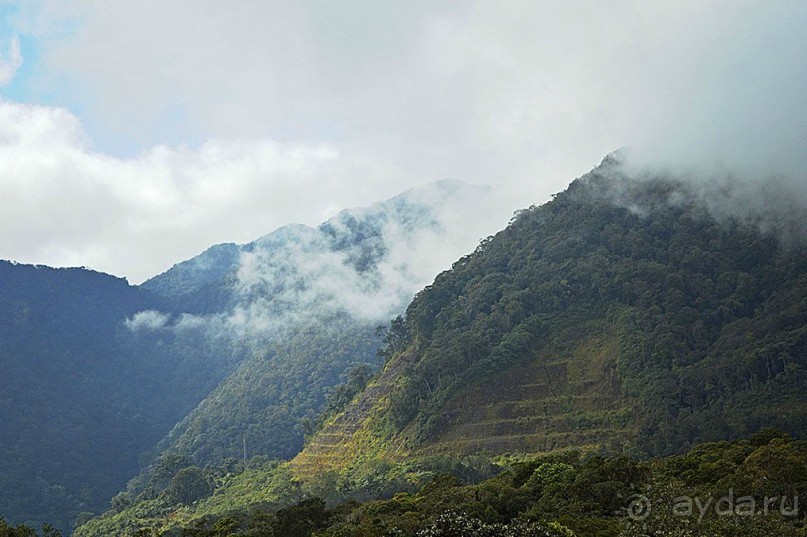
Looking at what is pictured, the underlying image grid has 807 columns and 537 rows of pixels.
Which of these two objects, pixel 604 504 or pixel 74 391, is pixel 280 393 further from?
pixel 604 504

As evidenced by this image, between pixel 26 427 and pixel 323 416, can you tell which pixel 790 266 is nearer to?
pixel 323 416

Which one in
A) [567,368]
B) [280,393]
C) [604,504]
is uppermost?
[280,393]

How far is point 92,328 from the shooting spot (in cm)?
18412

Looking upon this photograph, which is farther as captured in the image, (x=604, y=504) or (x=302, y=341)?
(x=302, y=341)

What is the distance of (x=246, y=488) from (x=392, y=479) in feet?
88.9

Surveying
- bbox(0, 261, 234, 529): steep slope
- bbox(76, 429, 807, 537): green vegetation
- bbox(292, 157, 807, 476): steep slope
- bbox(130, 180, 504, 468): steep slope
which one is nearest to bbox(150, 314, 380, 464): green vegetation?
bbox(130, 180, 504, 468): steep slope

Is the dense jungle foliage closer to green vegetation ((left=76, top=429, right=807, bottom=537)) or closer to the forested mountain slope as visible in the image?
the forested mountain slope

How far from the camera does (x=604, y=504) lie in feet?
98.5

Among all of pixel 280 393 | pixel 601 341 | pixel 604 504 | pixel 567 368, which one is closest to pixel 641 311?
pixel 601 341

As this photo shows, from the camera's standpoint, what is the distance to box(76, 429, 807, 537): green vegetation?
75.2 feet

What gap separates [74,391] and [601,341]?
12723 cm

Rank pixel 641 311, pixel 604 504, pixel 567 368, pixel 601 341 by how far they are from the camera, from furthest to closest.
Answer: pixel 641 311
pixel 601 341
pixel 567 368
pixel 604 504

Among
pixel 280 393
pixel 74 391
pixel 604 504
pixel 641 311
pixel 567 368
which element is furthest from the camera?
pixel 74 391

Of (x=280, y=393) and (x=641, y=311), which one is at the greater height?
(x=641, y=311)
